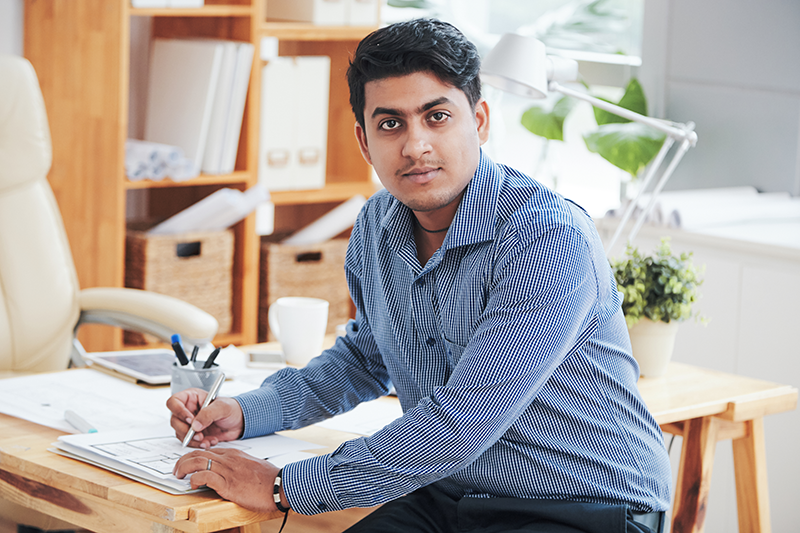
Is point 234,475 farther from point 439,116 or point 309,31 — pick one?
point 309,31

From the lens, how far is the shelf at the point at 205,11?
2773 millimetres

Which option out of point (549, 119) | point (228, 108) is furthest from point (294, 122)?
point (549, 119)

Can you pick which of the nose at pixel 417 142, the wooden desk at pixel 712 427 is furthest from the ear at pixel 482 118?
the wooden desk at pixel 712 427

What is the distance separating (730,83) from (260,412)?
222cm

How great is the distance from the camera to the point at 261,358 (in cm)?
193

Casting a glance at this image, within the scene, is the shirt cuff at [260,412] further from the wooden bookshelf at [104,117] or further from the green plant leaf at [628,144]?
the green plant leaf at [628,144]

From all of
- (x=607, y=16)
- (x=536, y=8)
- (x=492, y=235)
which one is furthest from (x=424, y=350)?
(x=536, y=8)

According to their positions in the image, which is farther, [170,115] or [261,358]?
[170,115]

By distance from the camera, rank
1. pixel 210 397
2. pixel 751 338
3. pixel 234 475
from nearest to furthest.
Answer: pixel 234 475 → pixel 210 397 → pixel 751 338

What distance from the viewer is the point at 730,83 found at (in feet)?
10.4

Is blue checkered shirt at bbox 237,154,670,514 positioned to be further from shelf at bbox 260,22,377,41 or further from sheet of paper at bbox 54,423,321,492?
shelf at bbox 260,22,377,41

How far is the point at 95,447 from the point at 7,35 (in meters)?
1.91

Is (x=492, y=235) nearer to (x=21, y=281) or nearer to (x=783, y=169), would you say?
(x=21, y=281)

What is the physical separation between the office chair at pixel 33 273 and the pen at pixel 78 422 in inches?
29.0
